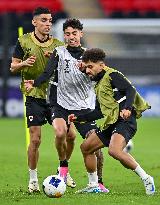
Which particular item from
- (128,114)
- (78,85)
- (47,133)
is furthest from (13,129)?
(128,114)

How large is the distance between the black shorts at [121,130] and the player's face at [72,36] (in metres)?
1.51

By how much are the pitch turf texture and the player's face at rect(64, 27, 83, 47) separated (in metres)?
1.99

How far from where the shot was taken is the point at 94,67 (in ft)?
32.5

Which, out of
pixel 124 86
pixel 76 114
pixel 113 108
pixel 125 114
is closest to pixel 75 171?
pixel 76 114

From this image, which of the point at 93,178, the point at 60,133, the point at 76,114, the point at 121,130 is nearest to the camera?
the point at 121,130

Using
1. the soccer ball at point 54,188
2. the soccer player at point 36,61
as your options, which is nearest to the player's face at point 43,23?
the soccer player at point 36,61

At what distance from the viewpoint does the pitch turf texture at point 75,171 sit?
9.13m

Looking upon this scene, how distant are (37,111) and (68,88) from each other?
1.78 ft

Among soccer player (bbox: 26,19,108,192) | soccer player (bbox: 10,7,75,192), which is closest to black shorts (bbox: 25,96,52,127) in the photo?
soccer player (bbox: 10,7,75,192)

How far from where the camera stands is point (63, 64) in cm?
1098

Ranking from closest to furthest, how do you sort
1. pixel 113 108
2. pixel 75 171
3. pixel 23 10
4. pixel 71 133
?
1. pixel 113 108
2. pixel 71 133
3. pixel 75 171
4. pixel 23 10

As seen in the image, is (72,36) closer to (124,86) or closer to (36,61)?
(36,61)

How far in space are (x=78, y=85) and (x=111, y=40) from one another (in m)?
16.4

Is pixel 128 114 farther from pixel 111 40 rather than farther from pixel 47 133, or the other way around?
pixel 111 40
